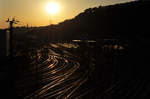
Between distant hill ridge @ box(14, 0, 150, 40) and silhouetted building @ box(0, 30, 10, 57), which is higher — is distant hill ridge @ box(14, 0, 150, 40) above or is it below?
above

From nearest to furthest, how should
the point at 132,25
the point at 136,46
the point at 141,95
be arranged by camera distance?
the point at 141,95
the point at 136,46
the point at 132,25

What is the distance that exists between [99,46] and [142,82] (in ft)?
57.1

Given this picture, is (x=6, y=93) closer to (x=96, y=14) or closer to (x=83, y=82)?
(x=83, y=82)

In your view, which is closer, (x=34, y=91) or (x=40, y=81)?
(x=34, y=91)

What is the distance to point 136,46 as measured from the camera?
27.6m

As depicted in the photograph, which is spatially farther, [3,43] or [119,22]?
[119,22]

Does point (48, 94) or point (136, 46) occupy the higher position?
point (136, 46)

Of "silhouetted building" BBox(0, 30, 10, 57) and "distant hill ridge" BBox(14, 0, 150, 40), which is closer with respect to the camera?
"silhouetted building" BBox(0, 30, 10, 57)

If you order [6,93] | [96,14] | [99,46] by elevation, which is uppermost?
[96,14]

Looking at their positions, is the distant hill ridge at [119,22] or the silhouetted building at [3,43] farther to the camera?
the distant hill ridge at [119,22]

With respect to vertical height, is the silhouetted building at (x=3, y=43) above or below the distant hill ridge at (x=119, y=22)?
below

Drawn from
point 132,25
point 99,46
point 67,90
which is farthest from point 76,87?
point 132,25

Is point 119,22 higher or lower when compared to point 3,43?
higher

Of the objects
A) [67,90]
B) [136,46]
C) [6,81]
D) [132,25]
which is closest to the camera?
[67,90]
